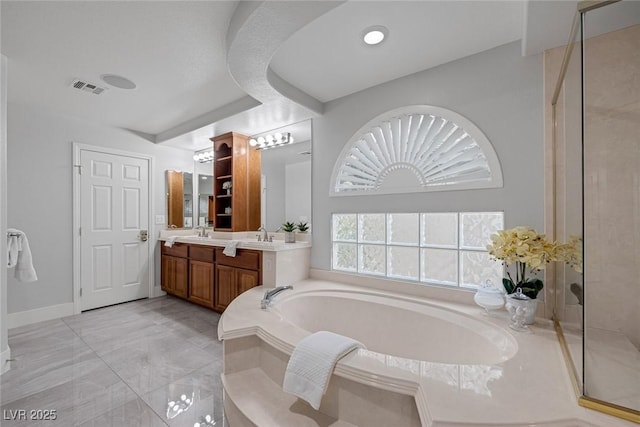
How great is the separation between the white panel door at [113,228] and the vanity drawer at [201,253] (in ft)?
3.21

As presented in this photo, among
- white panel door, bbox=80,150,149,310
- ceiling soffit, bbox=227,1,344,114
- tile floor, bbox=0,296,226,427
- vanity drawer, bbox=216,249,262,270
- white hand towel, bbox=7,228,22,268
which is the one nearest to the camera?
ceiling soffit, bbox=227,1,344,114

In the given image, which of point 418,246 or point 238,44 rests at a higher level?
point 238,44

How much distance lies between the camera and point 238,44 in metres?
1.70

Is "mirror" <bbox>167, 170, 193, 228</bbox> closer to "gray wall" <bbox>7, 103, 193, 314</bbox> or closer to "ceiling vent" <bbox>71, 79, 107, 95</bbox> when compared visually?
"gray wall" <bbox>7, 103, 193, 314</bbox>

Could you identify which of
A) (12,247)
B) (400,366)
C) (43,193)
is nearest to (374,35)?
(400,366)

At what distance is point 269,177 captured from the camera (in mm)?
3420

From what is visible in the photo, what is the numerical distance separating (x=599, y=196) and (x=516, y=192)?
0.73 meters

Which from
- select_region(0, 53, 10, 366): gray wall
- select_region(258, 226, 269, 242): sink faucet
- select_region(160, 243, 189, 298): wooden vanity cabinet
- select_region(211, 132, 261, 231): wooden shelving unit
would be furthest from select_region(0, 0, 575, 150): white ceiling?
select_region(160, 243, 189, 298): wooden vanity cabinet

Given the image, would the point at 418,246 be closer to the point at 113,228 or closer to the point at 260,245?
the point at 260,245

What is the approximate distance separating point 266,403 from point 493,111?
91.7 inches

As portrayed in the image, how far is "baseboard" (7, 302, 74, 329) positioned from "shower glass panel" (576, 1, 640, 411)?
182 inches

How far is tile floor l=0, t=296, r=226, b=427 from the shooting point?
1.65 meters

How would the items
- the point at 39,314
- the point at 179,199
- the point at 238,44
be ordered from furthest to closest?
the point at 179,199 → the point at 39,314 → the point at 238,44

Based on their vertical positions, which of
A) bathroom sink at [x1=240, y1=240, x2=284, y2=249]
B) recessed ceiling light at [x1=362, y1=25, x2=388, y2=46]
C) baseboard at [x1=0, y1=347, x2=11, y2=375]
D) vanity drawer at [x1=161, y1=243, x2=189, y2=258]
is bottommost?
baseboard at [x1=0, y1=347, x2=11, y2=375]
